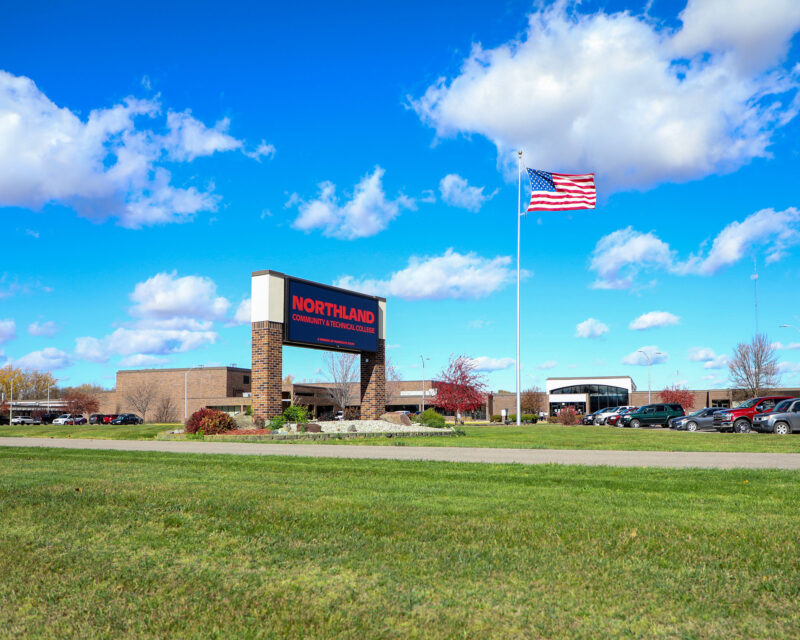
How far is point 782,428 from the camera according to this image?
29469 millimetres

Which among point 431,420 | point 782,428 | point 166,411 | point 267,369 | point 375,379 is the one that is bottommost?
point 166,411

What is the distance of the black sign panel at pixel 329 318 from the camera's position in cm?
3117

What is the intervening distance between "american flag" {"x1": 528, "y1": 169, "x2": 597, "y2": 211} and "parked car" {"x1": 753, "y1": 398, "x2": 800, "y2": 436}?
42.2 feet

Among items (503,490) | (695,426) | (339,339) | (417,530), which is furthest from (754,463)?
(695,426)

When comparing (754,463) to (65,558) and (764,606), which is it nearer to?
(764,606)

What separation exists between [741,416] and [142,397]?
77357 millimetres

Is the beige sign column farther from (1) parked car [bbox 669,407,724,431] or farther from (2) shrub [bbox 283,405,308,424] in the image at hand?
(1) parked car [bbox 669,407,724,431]

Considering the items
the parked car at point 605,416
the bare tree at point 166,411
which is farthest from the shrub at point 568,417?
the bare tree at point 166,411

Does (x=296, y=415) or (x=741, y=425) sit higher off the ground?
(x=296, y=415)

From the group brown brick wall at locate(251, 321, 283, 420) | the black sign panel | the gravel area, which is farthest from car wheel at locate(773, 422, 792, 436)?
brown brick wall at locate(251, 321, 283, 420)

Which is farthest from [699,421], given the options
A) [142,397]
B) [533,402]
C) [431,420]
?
[142,397]

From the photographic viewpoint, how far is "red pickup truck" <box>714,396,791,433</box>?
3319cm

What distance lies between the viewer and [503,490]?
8961 millimetres

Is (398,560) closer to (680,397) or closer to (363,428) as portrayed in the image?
(363,428)
